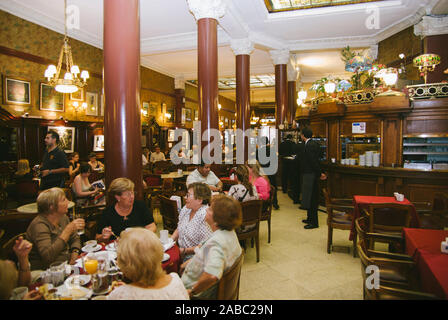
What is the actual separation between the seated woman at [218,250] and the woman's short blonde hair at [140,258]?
1.51 feet

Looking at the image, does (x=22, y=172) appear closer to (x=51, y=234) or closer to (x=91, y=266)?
(x=51, y=234)

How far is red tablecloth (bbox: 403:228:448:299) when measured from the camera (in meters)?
1.93

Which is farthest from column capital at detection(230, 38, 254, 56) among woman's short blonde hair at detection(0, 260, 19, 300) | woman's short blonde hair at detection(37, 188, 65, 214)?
woman's short blonde hair at detection(0, 260, 19, 300)

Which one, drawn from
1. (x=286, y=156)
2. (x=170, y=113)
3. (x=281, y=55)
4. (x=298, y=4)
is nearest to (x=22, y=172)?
(x=286, y=156)

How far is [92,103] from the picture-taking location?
974 cm

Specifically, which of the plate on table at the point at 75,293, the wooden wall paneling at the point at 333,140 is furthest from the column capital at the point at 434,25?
the plate on table at the point at 75,293

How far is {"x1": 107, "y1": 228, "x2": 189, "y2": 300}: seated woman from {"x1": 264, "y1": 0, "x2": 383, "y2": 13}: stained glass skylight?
7.72 m

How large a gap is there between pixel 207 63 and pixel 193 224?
3922 millimetres

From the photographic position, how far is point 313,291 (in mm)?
3219

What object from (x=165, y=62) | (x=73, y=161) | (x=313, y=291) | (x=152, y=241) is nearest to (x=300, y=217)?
(x=313, y=291)

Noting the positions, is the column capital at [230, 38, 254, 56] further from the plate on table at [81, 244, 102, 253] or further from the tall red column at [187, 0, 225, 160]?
the plate on table at [81, 244, 102, 253]

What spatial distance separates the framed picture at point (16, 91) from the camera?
7.07 meters

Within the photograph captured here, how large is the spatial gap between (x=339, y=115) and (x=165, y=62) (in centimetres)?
869
